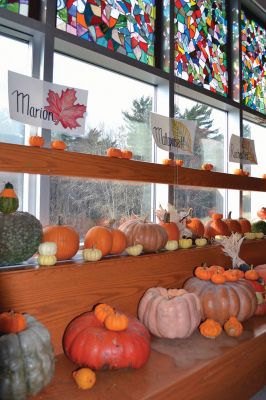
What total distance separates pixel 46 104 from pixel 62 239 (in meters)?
0.70

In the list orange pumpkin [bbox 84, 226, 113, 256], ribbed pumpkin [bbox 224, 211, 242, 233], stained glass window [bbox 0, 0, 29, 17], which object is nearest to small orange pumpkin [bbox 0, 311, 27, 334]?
orange pumpkin [bbox 84, 226, 113, 256]

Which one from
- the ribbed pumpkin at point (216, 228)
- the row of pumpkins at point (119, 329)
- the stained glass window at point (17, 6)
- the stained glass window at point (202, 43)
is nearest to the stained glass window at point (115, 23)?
the stained glass window at point (17, 6)

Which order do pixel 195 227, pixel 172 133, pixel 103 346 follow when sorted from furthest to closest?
pixel 195 227
pixel 172 133
pixel 103 346

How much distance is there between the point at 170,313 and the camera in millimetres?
1692

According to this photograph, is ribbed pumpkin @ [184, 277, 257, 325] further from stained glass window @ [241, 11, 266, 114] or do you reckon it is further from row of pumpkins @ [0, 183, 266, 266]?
stained glass window @ [241, 11, 266, 114]

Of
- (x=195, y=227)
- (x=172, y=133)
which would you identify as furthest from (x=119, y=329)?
(x=172, y=133)

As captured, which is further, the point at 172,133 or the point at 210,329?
the point at 172,133

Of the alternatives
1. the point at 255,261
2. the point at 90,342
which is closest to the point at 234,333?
the point at 90,342

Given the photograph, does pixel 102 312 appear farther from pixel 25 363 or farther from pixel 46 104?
pixel 46 104

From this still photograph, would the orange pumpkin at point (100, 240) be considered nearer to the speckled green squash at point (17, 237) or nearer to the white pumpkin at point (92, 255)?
the white pumpkin at point (92, 255)

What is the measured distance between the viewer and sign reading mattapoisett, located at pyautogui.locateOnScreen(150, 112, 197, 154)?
2322 mm

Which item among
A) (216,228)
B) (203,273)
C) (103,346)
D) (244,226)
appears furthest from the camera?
(244,226)

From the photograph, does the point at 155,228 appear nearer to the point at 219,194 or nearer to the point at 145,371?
the point at 145,371

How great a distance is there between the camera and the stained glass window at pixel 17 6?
73.4 inches
